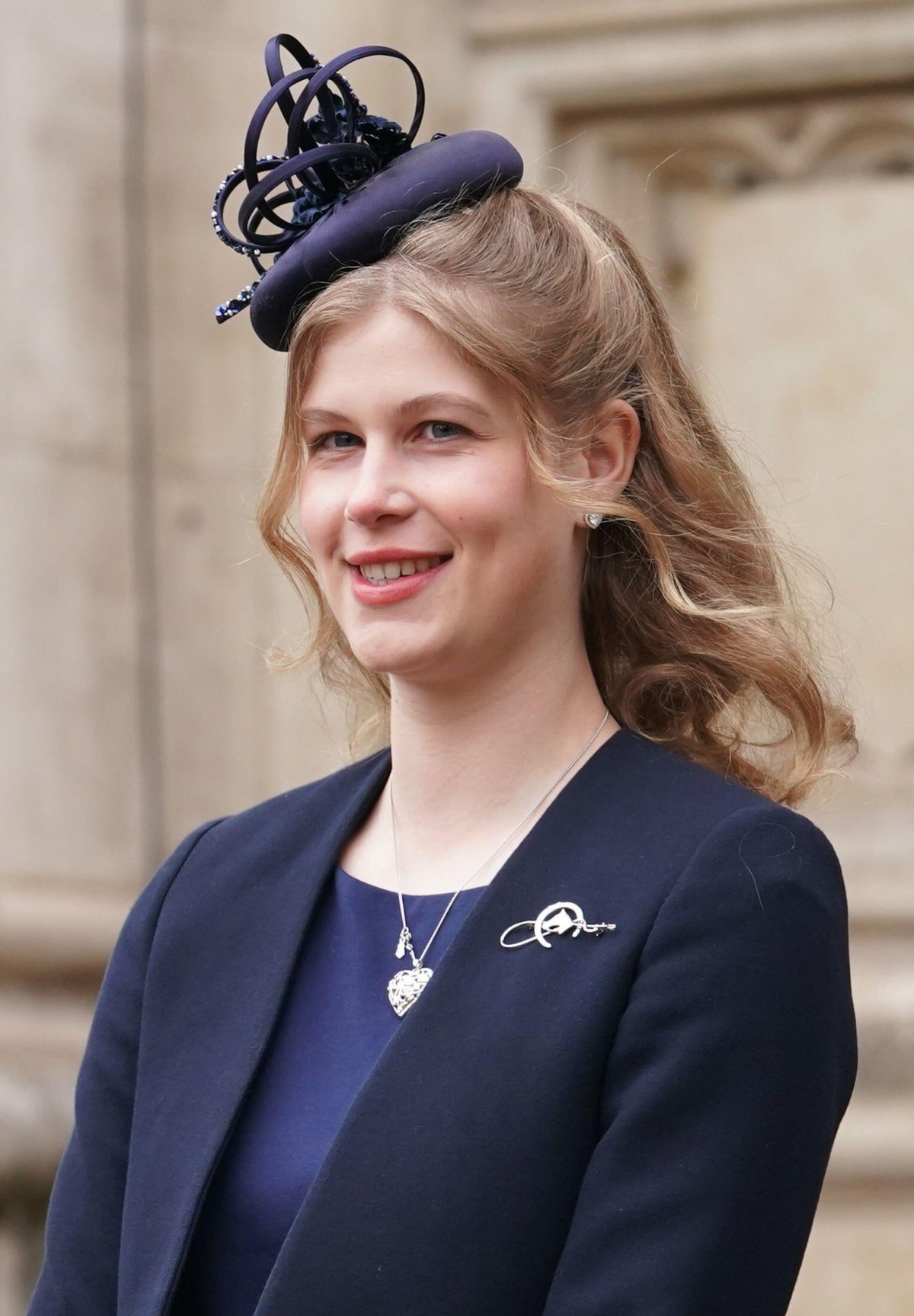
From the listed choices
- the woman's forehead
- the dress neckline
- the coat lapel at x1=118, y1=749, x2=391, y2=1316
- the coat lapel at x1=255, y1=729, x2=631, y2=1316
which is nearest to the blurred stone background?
the coat lapel at x1=118, y1=749, x2=391, y2=1316

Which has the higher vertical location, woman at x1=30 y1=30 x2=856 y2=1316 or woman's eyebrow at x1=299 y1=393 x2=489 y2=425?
woman's eyebrow at x1=299 y1=393 x2=489 y2=425

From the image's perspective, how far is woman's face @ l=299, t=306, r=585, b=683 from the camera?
63.2 inches

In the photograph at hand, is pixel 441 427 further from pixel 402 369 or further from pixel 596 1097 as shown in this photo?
pixel 596 1097

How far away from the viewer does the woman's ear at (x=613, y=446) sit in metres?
1.70

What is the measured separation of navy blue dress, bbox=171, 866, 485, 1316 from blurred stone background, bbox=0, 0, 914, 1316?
61.4 inches

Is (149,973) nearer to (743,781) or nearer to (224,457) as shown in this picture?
(743,781)

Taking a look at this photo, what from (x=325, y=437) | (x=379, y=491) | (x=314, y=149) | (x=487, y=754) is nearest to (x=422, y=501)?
(x=379, y=491)

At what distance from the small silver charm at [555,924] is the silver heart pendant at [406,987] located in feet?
0.31

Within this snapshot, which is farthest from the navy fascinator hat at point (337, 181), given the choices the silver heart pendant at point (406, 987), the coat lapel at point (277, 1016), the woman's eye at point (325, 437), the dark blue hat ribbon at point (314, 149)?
the silver heart pendant at point (406, 987)

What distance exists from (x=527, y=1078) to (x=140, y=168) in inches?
88.0

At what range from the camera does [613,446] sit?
1.72 metres

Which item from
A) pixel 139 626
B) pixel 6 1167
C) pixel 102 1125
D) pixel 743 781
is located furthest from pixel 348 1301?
pixel 139 626

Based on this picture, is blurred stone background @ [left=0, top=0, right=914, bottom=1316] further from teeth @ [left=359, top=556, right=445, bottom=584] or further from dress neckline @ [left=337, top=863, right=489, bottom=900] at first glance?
teeth @ [left=359, top=556, right=445, bottom=584]

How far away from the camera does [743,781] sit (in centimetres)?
180
